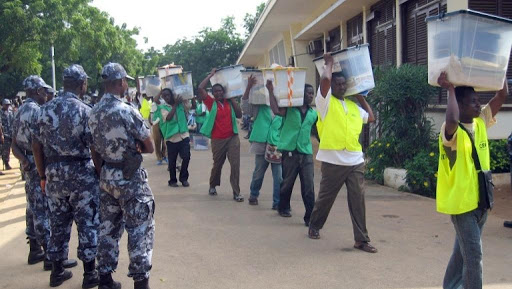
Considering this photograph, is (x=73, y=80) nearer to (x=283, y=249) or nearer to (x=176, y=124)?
(x=283, y=249)

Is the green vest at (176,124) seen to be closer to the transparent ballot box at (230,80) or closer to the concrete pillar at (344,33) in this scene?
the transparent ballot box at (230,80)

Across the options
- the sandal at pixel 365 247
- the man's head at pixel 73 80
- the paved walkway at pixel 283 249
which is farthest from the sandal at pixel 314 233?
the man's head at pixel 73 80

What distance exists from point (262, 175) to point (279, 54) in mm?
17901

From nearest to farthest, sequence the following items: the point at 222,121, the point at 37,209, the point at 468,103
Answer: the point at 468,103, the point at 37,209, the point at 222,121

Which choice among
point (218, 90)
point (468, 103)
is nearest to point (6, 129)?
point (218, 90)

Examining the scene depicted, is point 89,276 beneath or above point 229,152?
beneath

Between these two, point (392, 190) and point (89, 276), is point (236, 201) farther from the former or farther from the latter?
point (89, 276)

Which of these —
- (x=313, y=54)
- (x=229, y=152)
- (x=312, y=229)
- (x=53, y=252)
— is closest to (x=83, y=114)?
(x=53, y=252)

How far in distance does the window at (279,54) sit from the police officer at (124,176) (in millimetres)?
18872

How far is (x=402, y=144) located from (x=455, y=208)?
19.1 feet

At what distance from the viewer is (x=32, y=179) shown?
18.0ft

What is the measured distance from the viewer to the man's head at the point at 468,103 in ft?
12.1

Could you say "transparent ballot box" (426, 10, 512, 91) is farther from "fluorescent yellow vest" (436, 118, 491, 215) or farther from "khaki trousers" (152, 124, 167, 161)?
"khaki trousers" (152, 124, 167, 161)

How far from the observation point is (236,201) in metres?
8.42
